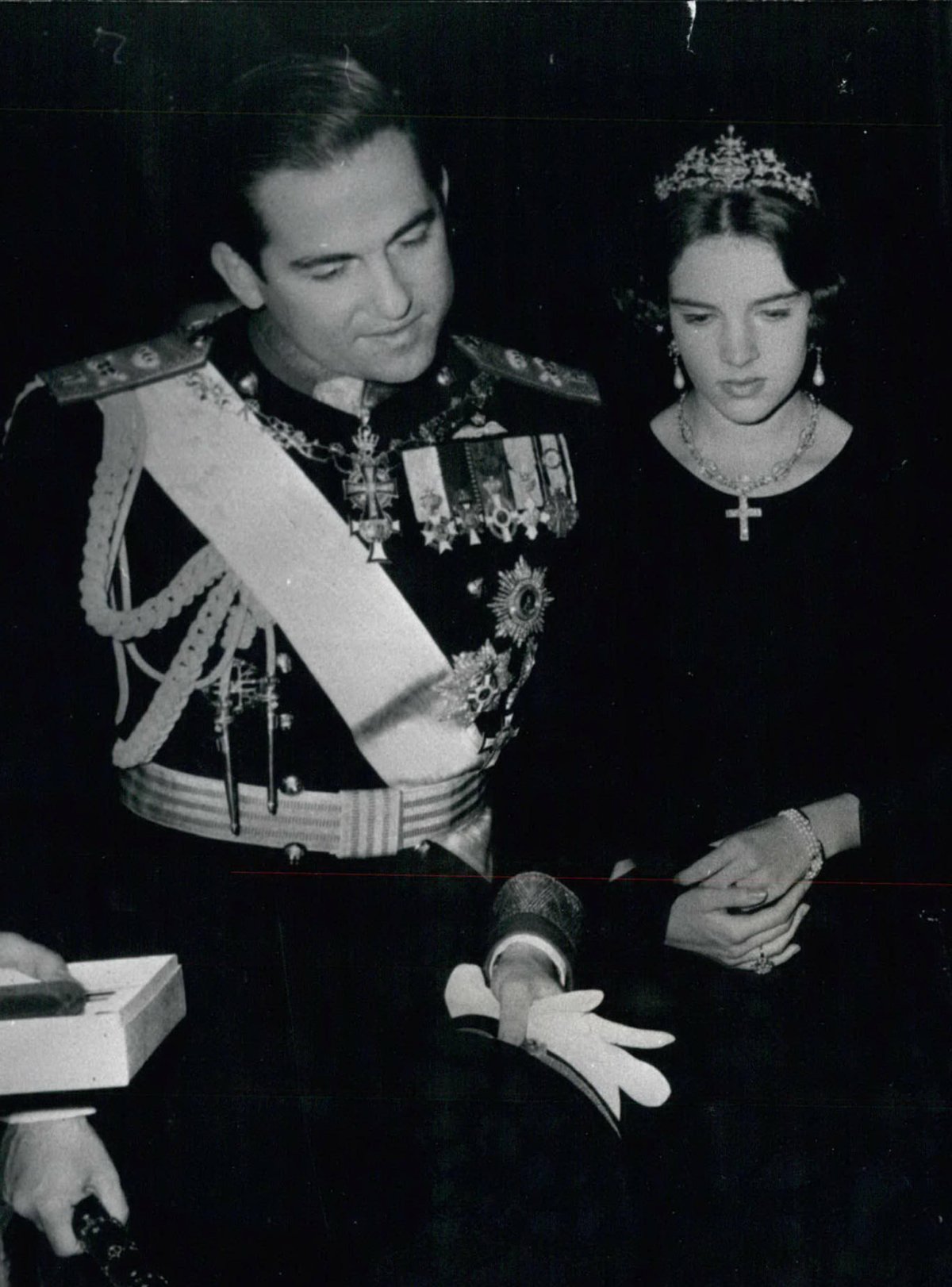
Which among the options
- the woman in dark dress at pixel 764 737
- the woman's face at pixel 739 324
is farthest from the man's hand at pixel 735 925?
the woman's face at pixel 739 324

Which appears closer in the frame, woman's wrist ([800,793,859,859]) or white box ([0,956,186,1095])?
white box ([0,956,186,1095])

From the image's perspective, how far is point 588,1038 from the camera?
118cm

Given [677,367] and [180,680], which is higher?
[677,367]

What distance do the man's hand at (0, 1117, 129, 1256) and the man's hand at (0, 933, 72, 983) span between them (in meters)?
0.12

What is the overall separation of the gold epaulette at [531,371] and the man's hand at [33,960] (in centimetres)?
61

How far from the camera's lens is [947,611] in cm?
124

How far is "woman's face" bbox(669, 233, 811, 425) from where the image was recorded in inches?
46.0

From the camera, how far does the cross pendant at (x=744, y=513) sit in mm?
1228

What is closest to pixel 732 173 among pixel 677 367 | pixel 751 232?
pixel 751 232

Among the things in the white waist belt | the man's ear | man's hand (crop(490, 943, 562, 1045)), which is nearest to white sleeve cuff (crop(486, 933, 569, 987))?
man's hand (crop(490, 943, 562, 1045))

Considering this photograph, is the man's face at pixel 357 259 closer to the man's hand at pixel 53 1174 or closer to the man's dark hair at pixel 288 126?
the man's dark hair at pixel 288 126

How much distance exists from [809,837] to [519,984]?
296 millimetres

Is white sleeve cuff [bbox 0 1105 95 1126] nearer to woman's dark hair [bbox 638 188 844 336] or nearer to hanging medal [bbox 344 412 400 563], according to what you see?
hanging medal [bbox 344 412 400 563]

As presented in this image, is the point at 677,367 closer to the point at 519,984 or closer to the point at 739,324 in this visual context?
the point at 739,324
